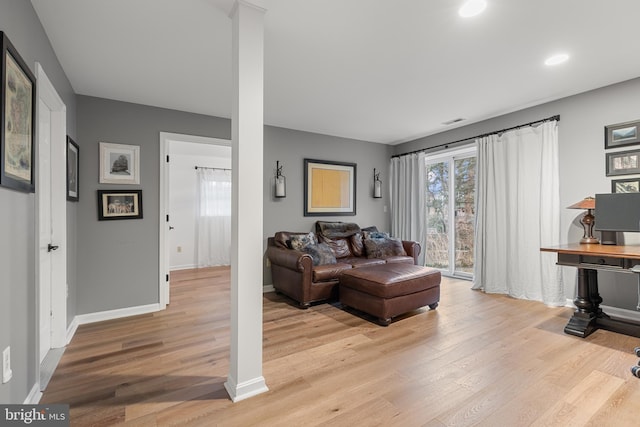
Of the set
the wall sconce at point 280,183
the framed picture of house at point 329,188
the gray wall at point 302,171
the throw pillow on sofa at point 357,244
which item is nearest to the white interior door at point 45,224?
the gray wall at point 302,171

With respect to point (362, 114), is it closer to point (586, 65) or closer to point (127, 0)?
point (586, 65)

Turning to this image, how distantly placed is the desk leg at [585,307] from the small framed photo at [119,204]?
15.1 ft

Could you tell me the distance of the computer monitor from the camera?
2.73m

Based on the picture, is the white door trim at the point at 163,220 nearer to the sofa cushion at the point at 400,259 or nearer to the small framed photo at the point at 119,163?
the small framed photo at the point at 119,163

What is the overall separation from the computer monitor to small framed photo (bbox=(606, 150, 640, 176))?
47 centimetres

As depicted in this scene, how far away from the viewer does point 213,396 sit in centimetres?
186

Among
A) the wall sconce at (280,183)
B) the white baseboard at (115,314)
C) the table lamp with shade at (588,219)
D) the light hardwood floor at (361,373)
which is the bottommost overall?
the light hardwood floor at (361,373)

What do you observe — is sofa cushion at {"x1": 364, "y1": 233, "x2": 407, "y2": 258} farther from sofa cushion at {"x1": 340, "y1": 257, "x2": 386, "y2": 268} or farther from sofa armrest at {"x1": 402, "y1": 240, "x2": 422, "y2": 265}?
sofa cushion at {"x1": 340, "y1": 257, "x2": 386, "y2": 268}

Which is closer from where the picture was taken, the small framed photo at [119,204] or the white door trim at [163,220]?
the small framed photo at [119,204]

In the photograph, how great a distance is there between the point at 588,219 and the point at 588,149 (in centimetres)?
81

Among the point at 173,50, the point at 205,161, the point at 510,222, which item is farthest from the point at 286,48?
the point at 205,161

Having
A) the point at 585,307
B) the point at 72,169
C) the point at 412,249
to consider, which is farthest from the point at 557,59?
the point at 72,169

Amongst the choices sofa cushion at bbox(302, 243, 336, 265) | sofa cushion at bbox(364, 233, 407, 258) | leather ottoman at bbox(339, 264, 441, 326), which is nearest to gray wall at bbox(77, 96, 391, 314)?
sofa cushion at bbox(302, 243, 336, 265)

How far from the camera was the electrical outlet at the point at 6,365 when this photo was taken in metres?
1.43
